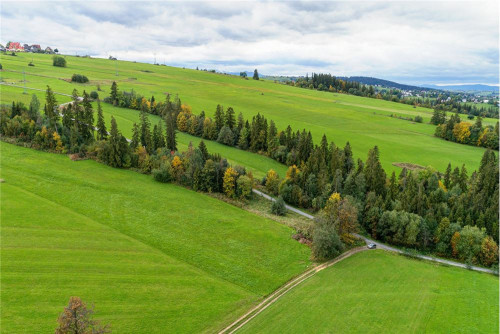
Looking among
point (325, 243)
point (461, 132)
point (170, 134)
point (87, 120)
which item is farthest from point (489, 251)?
point (87, 120)

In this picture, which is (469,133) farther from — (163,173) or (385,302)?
(163,173)

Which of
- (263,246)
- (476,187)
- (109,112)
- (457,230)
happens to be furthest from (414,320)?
(109,112)

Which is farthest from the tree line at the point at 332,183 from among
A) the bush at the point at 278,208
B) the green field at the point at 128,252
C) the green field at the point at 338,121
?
the green field at the point at 338,121

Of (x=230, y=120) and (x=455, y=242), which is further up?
(x=230, y=120)

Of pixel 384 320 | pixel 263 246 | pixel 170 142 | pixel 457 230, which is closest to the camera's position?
pixel 384 320

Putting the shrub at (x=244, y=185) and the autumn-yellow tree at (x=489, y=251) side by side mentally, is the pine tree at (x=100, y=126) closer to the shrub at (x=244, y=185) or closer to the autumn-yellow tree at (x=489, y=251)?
the shrub at (x=244, y=185)

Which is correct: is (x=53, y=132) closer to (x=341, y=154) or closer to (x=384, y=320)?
(x=341, y=154)

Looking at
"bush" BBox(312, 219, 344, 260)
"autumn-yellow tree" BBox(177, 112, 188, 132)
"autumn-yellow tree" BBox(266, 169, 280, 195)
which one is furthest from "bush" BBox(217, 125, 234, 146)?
"bush" BBox(312, 219, 344, 260)
